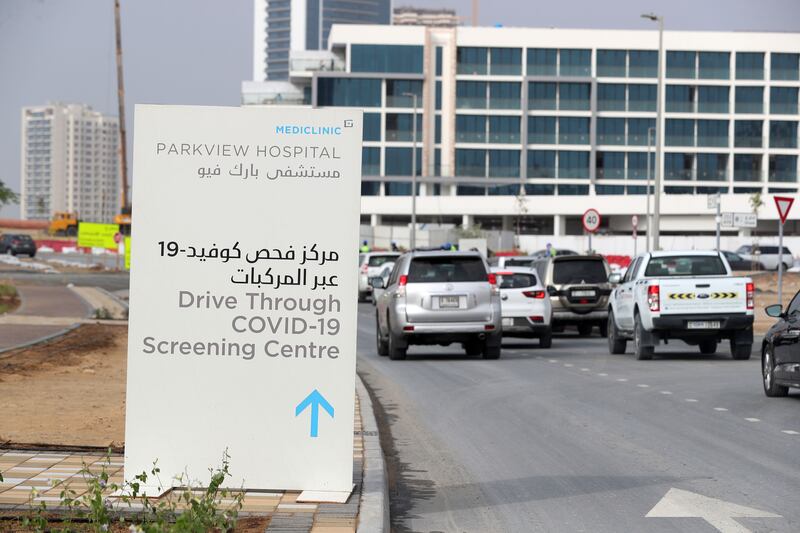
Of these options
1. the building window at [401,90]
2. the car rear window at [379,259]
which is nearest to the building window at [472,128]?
the building window at [401,90]

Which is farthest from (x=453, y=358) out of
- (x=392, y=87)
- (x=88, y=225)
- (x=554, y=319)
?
(x=392, y=87)

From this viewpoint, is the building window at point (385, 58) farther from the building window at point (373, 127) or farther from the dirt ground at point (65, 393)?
the dirt ground at point (65, 393)

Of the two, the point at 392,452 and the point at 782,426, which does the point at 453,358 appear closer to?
the point at 782,426

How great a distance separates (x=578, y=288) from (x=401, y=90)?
7419 centimetres

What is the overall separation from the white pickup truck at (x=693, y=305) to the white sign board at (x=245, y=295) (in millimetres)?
14750

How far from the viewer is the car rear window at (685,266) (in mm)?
22641

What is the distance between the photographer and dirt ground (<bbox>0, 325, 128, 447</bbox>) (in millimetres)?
10656

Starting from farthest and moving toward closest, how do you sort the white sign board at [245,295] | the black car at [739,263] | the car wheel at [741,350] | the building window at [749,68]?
the building window at [749,68] → the black car at [739,263] → the car wheel at [741,350] → the white sign board at [245,295]

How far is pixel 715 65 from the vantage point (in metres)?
102

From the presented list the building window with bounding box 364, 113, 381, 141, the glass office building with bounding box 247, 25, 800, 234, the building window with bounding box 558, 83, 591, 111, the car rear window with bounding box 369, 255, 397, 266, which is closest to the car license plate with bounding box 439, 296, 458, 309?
the car rear window with bounding box 369, 255, 397, 266

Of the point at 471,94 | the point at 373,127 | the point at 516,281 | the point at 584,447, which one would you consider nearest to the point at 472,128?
the point at 471,94

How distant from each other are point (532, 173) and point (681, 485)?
309ft

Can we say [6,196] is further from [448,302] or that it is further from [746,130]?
[746,130]

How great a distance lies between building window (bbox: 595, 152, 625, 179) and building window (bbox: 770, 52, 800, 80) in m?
14.2
